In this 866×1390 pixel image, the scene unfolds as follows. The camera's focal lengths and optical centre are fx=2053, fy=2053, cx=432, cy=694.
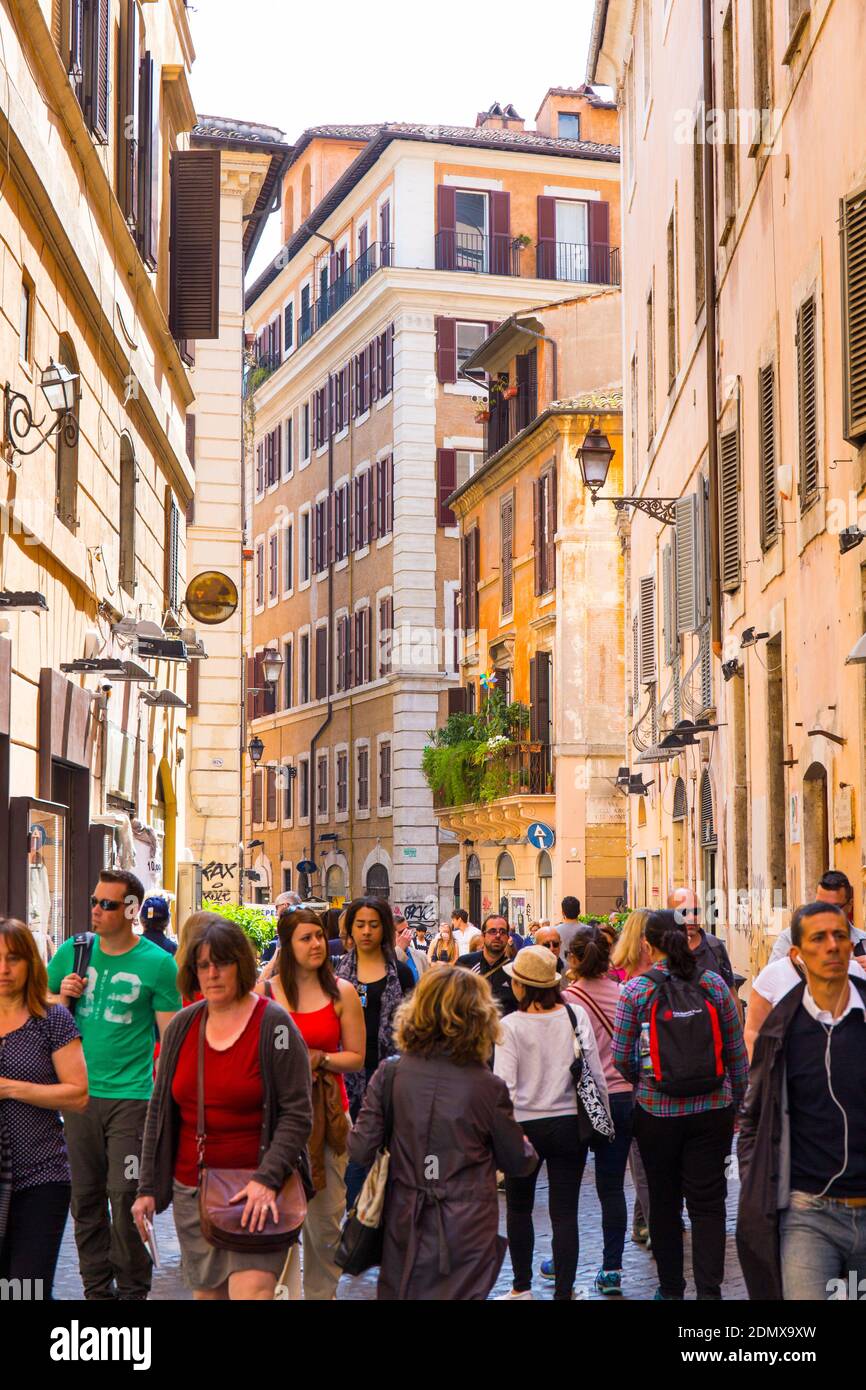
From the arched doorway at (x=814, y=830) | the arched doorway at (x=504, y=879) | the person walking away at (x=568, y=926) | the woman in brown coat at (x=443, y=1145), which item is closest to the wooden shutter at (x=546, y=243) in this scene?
the arched doorway at (x=504, y=879)

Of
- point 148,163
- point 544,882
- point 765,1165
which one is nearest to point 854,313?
point 765,1165

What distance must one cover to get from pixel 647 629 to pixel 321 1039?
1934cm

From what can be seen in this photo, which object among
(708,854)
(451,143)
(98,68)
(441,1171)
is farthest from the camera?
(451,143)

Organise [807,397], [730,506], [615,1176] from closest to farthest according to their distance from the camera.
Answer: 1. [615,1176]
2. [807,397]
3. [730,506]

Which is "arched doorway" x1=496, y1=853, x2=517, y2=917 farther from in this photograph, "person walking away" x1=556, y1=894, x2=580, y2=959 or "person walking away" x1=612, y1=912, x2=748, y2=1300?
"person walking away" x1=612, y1=912, x2=748, y2=1300

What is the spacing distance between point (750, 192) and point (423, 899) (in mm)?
34398

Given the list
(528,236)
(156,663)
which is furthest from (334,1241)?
(528,236)

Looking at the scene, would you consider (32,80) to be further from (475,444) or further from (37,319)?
(475,444)

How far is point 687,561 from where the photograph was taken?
21.7 m

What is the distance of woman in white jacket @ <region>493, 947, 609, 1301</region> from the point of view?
928 cm

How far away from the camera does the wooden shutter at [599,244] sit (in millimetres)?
52906

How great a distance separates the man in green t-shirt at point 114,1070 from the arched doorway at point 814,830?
687 cm

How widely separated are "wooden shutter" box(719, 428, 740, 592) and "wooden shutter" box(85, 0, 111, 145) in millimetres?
6228

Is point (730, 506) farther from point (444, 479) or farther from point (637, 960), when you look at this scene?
point (444, 479)
